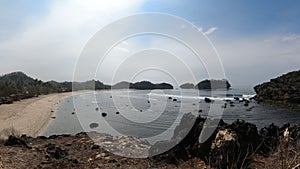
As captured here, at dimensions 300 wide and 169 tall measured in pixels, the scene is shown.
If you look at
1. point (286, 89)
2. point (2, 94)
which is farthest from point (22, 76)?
point (286, 89)

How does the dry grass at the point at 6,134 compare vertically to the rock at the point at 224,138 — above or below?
below

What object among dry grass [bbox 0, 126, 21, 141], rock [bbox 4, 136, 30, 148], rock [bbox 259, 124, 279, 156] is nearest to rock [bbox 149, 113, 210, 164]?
rock [bbox 259, 124, 279, 156]

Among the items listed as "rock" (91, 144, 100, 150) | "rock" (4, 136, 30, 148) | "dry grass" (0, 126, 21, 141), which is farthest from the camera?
"dry grass" (0, 126, 21, 141)

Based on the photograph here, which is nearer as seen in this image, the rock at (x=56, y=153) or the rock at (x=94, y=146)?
the rock at (x=56, y=153)

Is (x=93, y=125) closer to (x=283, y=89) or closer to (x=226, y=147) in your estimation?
(x=226, y=147)

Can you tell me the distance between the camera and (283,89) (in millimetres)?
56469

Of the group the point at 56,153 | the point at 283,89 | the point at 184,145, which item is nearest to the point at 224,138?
the point at 184,145

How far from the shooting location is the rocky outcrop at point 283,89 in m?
51.2

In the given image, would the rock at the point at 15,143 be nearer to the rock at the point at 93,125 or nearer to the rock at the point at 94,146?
the rock at the point at 94,146

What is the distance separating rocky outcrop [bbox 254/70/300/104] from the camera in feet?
168

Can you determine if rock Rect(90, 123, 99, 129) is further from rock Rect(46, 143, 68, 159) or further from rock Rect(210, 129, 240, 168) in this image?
rock Rect(210, 129, 240, 168)

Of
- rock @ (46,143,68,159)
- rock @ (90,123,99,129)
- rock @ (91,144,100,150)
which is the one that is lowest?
rock @ (90,123,99,129)

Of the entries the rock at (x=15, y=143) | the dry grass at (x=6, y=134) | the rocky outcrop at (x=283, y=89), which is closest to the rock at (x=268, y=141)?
the rock at (x=15, y=143)

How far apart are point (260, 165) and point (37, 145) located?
1212 cm
